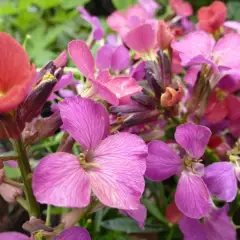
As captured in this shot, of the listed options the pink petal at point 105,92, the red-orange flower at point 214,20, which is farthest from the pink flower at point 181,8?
the pink petal at point 105,92

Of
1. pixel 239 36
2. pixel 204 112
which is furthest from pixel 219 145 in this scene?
pixel 239 36

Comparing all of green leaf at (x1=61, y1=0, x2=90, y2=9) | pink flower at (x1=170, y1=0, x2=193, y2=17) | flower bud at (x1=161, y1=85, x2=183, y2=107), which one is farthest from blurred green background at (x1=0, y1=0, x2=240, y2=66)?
flower bud at (x1=161, y1=85, x2=183, y2=107)

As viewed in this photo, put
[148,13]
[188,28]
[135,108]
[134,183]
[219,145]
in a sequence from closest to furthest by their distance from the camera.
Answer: [134,183], [135,108], [219,145], [148,13], [188,28]

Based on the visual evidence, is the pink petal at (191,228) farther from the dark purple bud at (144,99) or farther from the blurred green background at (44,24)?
the blurred green background at (44,24)

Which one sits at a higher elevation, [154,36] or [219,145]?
[154,36]

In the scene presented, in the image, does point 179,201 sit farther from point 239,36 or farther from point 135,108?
point 239,36

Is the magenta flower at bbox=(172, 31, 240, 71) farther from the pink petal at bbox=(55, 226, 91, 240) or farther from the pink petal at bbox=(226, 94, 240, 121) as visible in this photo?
the pink petal at bbox=(55, 226, 91, 240)
